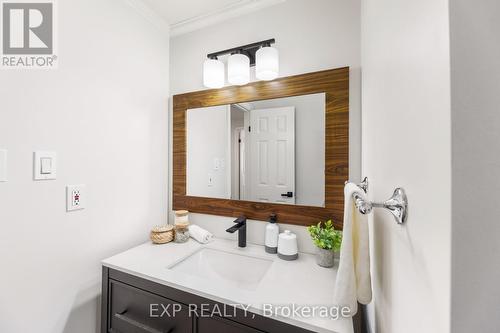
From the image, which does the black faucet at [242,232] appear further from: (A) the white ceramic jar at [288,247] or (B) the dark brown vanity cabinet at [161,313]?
(B) the dark brown vanity cabinet at [161,313]

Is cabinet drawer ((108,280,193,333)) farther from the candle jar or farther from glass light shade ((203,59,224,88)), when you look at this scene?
glass light shade ((203,59,224,88))

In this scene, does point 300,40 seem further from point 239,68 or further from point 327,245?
point 327,245

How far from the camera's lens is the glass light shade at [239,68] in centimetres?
123

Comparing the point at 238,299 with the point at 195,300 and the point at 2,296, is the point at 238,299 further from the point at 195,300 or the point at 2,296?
the point at 2,296

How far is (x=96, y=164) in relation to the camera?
3.69ft

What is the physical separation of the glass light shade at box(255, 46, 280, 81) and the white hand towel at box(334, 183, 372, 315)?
809mm

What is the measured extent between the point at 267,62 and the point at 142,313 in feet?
4.49

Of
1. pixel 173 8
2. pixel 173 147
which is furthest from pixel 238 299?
pixel 173 8

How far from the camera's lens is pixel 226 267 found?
3.84 feet

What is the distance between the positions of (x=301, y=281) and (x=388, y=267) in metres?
0.42

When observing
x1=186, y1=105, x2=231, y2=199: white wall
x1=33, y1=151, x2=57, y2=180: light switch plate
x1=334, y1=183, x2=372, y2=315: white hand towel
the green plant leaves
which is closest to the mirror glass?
x1=186, y1=105, x2=231, y2=199: white wall

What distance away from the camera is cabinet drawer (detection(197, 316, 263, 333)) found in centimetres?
74

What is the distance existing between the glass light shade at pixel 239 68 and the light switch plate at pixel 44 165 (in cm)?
97

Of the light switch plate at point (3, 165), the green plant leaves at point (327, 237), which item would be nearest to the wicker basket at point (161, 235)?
the light switch plate at point (3, 165)
